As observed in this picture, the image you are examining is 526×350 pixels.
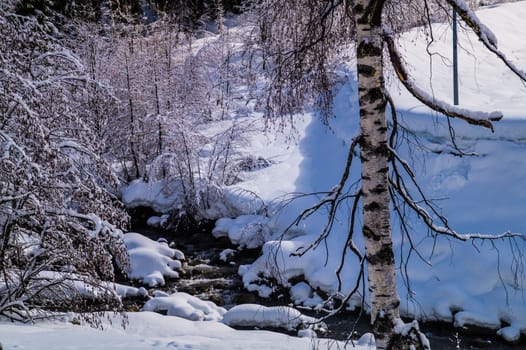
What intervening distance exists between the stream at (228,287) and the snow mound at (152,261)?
0.22 meters

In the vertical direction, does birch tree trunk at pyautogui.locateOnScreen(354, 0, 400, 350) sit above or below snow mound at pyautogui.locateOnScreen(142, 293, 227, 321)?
above

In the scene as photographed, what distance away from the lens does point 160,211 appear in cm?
1731

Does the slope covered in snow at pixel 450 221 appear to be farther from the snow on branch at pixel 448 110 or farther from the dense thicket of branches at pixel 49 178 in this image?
the snow on branch at pixel 448 110

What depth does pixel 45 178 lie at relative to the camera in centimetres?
638

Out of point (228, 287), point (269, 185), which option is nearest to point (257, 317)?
point (228, 287)

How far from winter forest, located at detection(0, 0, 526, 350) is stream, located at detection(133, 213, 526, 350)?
0.05 metres

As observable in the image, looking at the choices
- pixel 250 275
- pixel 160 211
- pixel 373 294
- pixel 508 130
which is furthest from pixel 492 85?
pixel 373 294

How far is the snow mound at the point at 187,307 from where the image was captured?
1064 cm

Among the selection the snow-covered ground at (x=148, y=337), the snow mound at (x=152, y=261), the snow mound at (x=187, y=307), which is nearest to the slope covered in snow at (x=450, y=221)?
the snow-covered ground at (x=148, y=337)

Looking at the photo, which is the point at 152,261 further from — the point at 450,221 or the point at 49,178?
the point at 49,178

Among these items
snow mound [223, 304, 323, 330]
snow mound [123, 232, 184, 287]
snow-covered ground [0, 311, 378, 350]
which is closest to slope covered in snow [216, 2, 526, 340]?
snow mound [223, 304, 323, 330]

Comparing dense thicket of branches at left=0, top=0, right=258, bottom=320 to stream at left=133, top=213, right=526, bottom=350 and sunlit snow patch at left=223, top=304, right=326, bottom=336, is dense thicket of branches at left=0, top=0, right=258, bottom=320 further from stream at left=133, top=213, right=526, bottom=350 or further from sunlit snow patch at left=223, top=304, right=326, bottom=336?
stream at left=133, top=213, right=526, bottom=350

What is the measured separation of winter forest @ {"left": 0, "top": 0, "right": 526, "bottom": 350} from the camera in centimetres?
401

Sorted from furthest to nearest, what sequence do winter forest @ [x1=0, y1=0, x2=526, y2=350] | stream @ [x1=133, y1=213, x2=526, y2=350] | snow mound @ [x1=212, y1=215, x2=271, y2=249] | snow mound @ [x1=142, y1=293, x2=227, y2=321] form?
snow mound @ [x1=212, y1=215, x2=271, y2=249], snow mound @ [x1=142, y1=293, x2=227, y2=321], stream @ [x1=133, y1=213, x2=526, y2=350], winter forest @ [x1=0, y1=0, x2=526, y2=350]
